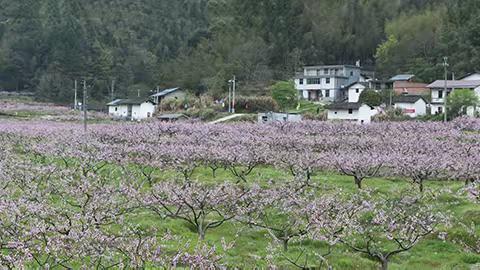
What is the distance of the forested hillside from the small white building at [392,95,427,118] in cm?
1252

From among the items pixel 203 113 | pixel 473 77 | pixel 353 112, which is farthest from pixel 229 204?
pixel 473 77

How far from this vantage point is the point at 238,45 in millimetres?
83938

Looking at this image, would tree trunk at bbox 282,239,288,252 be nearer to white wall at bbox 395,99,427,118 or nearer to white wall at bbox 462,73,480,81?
white wall at bbox 395,99,427,118

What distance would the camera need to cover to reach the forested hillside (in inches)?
2901

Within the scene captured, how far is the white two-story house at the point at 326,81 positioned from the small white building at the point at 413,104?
18710 millimetres

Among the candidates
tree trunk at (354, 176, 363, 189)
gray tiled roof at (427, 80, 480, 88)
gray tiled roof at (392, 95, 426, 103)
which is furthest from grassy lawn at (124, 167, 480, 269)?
gray tiled roof at (427, 80, 480, 88)

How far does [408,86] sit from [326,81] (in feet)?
44.5

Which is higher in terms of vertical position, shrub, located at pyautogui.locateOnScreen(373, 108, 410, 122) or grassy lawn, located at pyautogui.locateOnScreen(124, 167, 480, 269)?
shrub, located at pyautogui.locateOnScreen(373, 108, 410, 122)

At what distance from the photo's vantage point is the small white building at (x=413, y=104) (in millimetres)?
54125

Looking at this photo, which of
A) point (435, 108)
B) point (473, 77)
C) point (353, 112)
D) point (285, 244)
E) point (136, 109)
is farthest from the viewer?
point (136, 109)

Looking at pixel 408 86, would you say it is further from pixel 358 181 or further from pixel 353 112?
pixel 358 181

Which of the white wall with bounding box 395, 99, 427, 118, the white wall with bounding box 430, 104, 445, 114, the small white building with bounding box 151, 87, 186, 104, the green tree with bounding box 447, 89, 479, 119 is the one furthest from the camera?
the small white building with bounding box 151, 87, 186, 104

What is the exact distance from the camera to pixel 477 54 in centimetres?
6341

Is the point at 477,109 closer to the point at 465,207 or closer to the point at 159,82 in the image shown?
the point at 465,207
